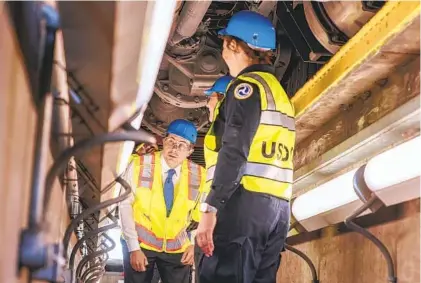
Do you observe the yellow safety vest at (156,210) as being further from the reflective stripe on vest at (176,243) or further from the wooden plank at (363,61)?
the wooden plank at (363,61)

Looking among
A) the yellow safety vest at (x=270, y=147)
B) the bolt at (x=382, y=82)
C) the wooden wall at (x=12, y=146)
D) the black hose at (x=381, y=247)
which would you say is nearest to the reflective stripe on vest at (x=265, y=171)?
the yellow safety vest at (x=270, y=147)

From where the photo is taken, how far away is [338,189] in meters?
2.91

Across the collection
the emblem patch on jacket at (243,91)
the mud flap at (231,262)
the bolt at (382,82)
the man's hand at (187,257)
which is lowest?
the mud flap at (231,262)

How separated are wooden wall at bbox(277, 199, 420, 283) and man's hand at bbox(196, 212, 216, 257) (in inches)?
28.9

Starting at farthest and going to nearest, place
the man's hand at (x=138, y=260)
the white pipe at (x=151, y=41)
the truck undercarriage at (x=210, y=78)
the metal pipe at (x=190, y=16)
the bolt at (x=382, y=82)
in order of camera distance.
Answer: the man's hand at (x=138, y=260), the metal pipe at (x=190, y=16), the bolt at (x=382, y=82), the white pipe at (x=151, y=41), the truck undercarriage at (x=210, y=78)

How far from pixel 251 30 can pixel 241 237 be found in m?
0.85

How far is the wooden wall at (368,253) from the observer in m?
2.48

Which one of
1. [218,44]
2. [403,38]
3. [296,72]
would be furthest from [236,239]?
[218,44]

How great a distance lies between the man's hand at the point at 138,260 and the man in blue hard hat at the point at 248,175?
1.56m

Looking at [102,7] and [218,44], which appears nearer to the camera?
[102,7]

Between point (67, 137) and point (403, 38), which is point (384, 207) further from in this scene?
point (67, 137)

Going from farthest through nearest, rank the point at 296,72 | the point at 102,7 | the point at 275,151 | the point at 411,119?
1. the point at 296,72
2. the point at 275,151
3. the point at 411,119
4. the point at 102,7

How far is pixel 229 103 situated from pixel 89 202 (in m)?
1.32

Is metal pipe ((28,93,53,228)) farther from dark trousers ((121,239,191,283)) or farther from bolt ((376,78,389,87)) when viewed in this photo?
dark trousers ((121,239,191,283))
